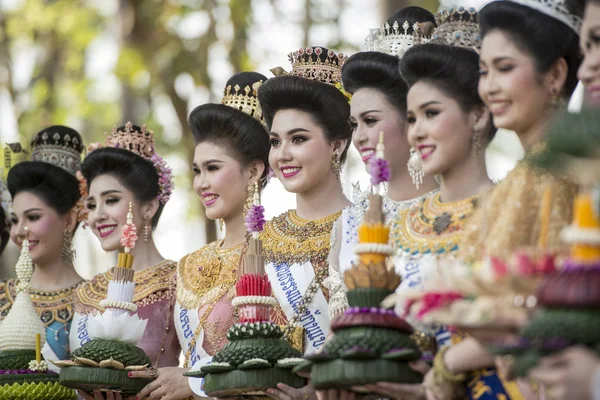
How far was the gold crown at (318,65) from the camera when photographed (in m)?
7.48

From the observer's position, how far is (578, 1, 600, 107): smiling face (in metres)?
4.95

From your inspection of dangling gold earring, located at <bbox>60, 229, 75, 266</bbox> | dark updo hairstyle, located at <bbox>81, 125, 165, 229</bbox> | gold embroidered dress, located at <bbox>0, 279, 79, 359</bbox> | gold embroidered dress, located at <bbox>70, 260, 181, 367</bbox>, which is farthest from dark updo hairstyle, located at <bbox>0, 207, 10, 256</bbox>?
gold embroidered dress, located at <bbox>70, 260, 181, 367</bbox>

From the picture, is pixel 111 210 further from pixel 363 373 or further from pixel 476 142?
pixel 363 373

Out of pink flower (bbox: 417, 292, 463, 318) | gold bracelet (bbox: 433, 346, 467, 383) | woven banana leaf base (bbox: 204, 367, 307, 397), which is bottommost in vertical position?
gold bracelet (bbox: 433, 346, 467, 383)

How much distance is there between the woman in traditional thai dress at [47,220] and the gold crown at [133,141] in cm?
70

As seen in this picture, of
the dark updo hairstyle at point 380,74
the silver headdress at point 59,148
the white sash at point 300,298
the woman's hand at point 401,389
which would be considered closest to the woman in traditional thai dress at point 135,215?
the silver headdress at point 59,148

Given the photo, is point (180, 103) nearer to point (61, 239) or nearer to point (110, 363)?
point (61, 239)

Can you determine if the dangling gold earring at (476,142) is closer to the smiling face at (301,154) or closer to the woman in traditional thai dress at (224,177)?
the smiling face at (301,154)

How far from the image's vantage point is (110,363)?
702 cm

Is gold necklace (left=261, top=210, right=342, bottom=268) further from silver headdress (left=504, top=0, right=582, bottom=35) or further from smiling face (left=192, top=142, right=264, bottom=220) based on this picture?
silver headdress (left=504, top=0, right=582, bottom=35)

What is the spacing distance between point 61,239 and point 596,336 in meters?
6.14

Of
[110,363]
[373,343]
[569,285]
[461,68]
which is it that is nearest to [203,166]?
[110,363]

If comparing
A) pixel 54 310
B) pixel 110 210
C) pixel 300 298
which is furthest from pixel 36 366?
pixel 300 298

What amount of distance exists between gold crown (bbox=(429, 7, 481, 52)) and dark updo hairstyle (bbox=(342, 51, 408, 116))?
579mm
